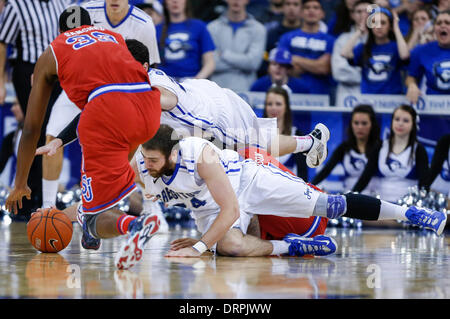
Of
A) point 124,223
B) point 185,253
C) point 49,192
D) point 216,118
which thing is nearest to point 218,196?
point 185,253

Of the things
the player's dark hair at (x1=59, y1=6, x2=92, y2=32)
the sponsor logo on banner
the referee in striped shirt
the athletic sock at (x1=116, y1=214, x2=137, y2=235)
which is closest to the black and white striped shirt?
the referee in striped shirt

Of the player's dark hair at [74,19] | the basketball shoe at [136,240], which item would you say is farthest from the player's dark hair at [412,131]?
the basketball shoe at [136,240]

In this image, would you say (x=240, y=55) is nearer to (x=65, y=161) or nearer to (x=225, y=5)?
(x=225, y=5)

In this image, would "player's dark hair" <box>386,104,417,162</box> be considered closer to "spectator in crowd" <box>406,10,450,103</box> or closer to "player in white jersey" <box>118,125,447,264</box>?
"spectator in crowd" <box>406,10,450,103</box>

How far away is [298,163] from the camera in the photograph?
8039 mm

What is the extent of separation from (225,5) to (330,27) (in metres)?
1.36

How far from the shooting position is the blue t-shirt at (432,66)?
27.1 ft

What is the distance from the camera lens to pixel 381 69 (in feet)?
27.9

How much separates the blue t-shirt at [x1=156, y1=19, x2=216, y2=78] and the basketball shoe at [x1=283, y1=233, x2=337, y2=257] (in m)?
4.27

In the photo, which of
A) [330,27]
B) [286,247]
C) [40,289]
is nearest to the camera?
[40,289]

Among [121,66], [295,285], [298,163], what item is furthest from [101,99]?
[298,163]

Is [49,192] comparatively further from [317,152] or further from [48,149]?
[317,152]

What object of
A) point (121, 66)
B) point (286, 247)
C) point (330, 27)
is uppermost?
A: point (330, 27)

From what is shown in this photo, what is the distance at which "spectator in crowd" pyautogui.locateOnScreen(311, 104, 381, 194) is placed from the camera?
8023mm
